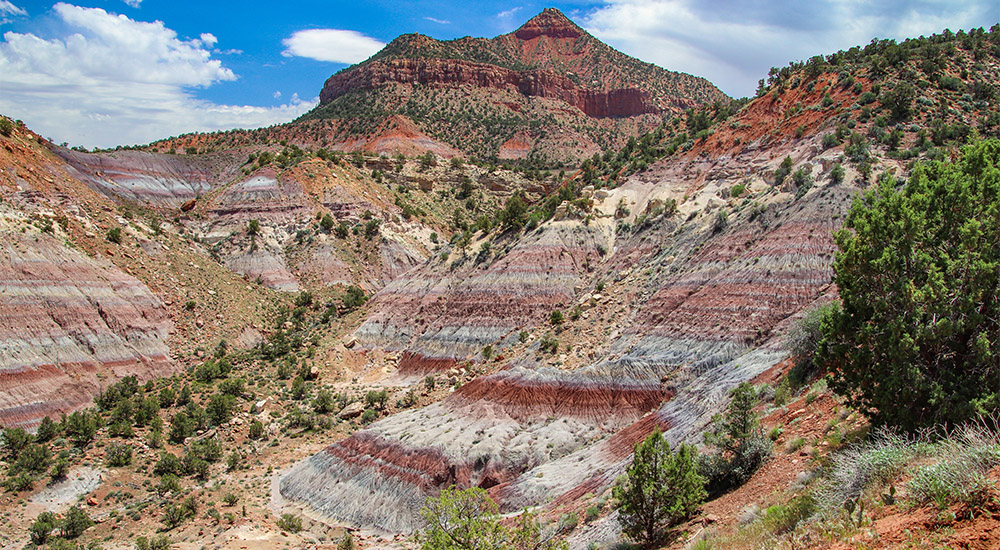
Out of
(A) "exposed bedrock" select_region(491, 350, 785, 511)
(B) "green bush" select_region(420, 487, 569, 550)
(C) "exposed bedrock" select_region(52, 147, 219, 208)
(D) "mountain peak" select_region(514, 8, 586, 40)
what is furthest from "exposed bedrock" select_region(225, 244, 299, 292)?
(D) "mountain peak" select_region(514, 8, 586, 40)

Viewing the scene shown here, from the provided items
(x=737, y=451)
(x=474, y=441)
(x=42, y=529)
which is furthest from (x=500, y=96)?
(x=737, y=451)

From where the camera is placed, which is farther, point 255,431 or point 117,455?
point 255,431

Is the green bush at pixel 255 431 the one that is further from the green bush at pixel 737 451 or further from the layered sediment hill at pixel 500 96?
the layered sediment hill at pixel 500 96

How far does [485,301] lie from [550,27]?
162 meters

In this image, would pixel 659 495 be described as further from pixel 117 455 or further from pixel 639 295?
pixel 117 455

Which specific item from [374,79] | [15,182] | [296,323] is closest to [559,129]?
[374,79]

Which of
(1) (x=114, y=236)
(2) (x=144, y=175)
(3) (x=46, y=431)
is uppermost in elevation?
(2) (x=144, y=175)

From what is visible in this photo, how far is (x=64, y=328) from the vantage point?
39.2 m

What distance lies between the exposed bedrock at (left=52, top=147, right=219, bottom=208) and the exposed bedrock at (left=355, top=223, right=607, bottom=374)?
37926 mm

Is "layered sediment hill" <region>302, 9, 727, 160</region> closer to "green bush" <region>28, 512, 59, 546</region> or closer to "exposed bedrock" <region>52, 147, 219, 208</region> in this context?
"exposed bedrock" <region>52, 147, 219, 208</region>

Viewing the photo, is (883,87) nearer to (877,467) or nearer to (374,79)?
(877,467)

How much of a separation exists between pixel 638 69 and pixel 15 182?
147 m

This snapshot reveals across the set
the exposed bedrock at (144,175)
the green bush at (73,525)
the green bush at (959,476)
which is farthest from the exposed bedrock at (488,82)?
the green bush at (959,476)

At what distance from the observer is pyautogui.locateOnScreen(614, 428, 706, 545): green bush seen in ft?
47.5
